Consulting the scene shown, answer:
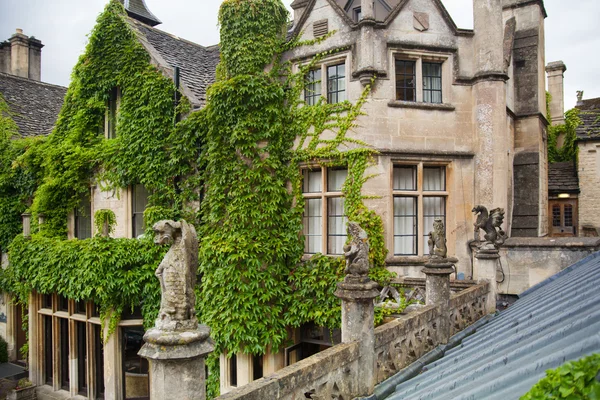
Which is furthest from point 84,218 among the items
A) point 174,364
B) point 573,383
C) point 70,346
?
point 573,383

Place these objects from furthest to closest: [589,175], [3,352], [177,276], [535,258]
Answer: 1. [589,175]
2. [3,352]
3. [535,258]
4. [177,276]

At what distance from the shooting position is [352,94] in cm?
1193

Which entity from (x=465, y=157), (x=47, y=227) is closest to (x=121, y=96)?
(x=47, y=227)

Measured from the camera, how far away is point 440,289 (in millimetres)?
7398

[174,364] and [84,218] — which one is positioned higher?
[84,218]

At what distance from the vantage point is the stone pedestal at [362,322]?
207 inches

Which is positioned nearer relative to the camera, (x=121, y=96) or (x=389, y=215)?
(x=389, y=215)

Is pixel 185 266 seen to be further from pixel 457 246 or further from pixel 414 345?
pixel 457 246

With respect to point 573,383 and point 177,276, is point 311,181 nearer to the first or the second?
point 177,276

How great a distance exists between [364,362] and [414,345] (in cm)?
131

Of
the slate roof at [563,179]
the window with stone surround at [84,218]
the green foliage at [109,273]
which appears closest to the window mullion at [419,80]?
the green foliage at [109,273]

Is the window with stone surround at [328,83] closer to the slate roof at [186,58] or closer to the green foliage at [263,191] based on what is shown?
the green foliage at [263,191]

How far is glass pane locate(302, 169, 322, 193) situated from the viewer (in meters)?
12.5

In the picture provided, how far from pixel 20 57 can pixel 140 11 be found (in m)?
7.56
